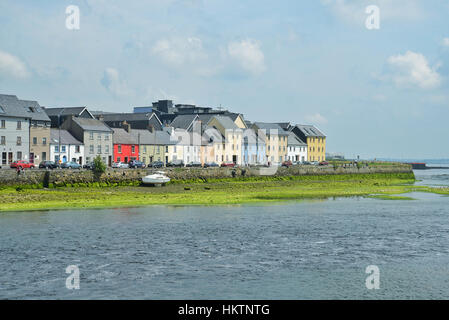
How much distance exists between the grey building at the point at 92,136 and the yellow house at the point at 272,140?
60079mm

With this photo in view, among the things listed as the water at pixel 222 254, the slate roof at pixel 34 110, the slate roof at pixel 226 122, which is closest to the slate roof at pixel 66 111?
the slate roof at pixel 34 110

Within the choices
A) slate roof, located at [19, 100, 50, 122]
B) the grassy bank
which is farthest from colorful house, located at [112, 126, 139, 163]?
the grassy bank

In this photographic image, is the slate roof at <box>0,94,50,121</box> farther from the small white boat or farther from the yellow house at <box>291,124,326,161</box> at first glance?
the yellow house at <box>291,124,326,161</box>

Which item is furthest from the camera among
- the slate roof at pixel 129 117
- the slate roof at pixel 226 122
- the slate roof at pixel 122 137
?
the slate roof at pixel 226 122

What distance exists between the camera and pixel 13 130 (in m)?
93.8

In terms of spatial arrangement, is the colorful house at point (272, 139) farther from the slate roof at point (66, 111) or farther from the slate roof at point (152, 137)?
the slate roof at point (66, 111)

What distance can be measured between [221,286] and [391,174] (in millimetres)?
118795

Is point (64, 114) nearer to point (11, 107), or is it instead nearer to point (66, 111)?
point (66, 111)

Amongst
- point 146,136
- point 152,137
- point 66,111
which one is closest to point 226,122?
point 152,137

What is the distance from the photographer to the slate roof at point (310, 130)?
185300 mm

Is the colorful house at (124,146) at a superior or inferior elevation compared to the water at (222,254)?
superior

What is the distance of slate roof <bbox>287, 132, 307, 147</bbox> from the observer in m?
174
